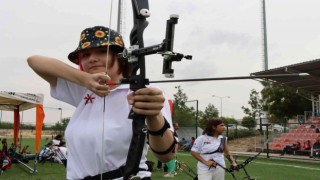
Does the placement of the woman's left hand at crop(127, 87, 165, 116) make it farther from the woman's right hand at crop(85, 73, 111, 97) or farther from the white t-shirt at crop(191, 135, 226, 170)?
the white t-shirt at crop(191, 135, 226, 170)

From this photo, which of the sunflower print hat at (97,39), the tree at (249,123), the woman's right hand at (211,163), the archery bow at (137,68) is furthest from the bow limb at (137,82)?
the tree at (249,123)

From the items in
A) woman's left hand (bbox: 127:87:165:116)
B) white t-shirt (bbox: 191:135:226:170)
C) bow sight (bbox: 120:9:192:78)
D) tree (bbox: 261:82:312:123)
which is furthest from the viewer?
tree (bbox: 261:82:312:123)

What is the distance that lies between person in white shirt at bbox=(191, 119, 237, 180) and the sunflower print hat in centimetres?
442

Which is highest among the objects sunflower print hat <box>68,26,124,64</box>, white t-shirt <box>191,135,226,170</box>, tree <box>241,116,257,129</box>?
sunflower print hat <box>68,26,124,64</box>

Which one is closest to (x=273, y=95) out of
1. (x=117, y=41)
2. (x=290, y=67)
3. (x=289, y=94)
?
(x=289, y=94)

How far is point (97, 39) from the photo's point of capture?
2.00 meters

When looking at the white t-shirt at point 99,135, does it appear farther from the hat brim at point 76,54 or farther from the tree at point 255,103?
the tree at point 255,103

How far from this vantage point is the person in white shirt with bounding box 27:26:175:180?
181 cm

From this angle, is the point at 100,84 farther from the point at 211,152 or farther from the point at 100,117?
the point at 211,152

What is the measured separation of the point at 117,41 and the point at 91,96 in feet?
1.11

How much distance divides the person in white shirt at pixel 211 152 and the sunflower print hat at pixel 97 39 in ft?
14.5

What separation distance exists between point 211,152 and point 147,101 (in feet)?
16.5

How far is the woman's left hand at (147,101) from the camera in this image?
4.89ft

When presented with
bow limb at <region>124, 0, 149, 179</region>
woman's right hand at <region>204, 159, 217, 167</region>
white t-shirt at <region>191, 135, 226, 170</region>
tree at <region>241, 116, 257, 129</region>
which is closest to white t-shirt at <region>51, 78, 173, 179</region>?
bow limb at <region>124, 0, 149, 179</region>
